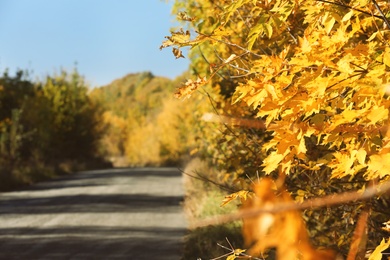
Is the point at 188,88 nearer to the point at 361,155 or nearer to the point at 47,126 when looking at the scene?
the point at 361,155

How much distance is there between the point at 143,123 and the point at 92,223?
82.6 metres

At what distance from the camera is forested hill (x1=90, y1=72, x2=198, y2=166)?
5144cm

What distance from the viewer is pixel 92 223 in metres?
11.4

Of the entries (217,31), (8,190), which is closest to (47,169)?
(8,190)

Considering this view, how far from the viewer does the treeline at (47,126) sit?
967 inches

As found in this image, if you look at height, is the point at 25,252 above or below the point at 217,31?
below

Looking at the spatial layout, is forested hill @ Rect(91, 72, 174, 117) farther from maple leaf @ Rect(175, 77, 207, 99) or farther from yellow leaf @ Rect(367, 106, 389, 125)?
yellow leaf @ Rect(367, 106, 389, 125)

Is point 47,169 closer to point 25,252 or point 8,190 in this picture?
point 8,190

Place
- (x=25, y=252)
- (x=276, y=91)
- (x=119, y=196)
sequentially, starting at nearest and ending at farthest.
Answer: (x=276, y=91)
(x=25, y=252)
(x=119, y=196)

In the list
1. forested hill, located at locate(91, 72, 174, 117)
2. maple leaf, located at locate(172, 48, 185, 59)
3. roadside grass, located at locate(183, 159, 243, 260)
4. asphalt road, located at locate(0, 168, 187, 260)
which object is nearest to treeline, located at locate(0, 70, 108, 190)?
asphalt road, located at locate(0, 168, 187, 260)

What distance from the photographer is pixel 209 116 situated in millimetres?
1560

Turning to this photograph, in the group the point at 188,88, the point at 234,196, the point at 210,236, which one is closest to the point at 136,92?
the point at 210,236

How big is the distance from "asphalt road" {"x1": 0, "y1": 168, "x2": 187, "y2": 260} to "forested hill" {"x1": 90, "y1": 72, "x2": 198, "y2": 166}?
4.80m

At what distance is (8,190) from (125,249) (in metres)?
9.90
